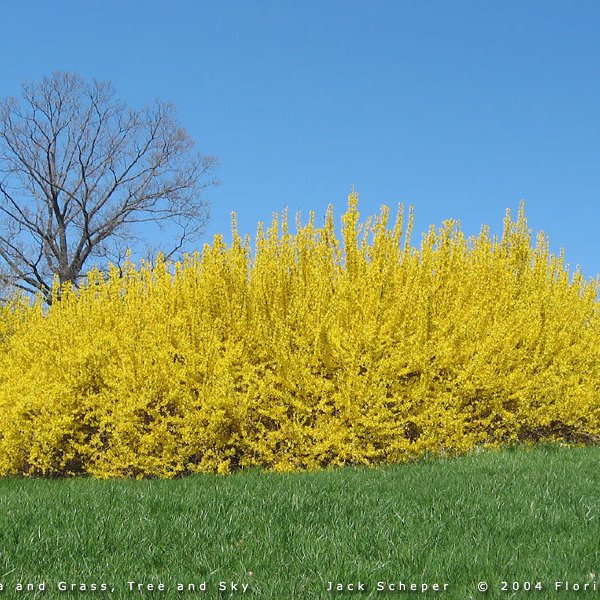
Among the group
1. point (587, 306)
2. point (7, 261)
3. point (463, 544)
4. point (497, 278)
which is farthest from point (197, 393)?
point (7, 261)

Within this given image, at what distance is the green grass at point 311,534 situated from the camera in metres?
3.51

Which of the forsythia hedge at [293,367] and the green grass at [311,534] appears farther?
the forsythia hedge at [293,367]

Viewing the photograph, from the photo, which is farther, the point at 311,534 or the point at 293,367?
the point at 293,367

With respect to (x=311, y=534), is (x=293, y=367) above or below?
above

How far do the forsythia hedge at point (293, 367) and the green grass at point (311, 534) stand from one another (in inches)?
35.7

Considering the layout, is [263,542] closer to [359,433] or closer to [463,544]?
[463,544]

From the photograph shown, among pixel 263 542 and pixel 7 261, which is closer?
pixel 263 542

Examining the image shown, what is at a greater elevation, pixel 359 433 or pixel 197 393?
pixel 197 393

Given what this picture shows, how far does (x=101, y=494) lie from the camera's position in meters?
5.59

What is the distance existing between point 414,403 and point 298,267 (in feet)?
7.50

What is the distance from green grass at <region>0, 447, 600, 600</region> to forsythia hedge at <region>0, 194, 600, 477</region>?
35.7 inches

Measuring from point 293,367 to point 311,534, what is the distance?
9.92ft

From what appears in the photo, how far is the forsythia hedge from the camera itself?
273 inches

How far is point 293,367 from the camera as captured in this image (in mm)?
7074
